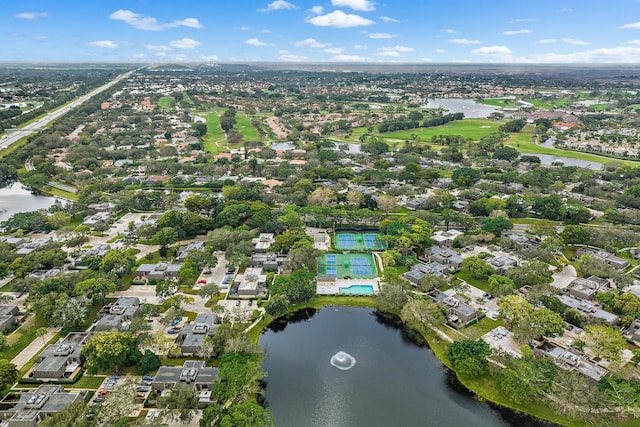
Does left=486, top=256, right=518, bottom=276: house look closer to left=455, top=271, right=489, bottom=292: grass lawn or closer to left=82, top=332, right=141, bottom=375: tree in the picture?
left=455, top=271, right=489, bottom=292: grass lawn

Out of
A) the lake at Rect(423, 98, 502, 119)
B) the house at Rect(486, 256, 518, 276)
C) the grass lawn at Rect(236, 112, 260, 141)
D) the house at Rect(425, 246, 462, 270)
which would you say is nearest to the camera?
the house at Rect(486, 256, 518, 276)

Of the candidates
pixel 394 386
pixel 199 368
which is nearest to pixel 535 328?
pixel 394 386

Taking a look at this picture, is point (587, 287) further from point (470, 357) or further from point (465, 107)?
point (465, 107)

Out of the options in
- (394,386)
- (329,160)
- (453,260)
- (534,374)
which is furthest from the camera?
(329,160)

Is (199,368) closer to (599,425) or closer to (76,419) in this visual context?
(76,419)

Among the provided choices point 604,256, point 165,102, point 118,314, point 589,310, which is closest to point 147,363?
point 118,314

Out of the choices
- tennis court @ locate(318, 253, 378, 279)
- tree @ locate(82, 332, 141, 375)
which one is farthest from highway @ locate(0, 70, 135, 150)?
tennis court @ locate(318, 253, 378, 279)

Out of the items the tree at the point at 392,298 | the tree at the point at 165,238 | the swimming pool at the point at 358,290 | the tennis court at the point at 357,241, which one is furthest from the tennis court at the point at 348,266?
the tree at the point at 165,238
